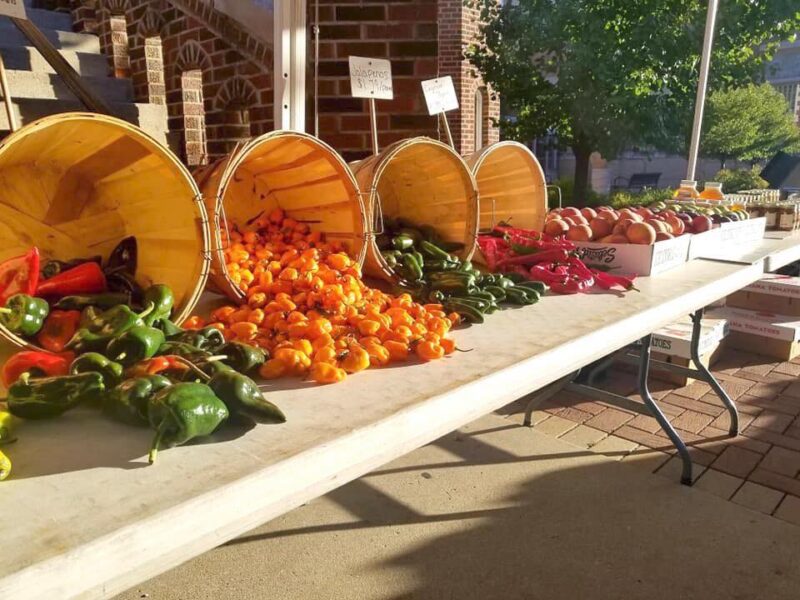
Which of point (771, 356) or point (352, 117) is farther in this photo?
point (771, 356)

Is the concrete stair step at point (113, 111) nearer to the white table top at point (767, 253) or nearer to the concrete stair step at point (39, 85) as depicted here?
the concrete stair step at point (39, 85)

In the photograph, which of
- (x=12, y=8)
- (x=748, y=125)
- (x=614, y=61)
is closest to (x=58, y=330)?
(x=12, y=8)

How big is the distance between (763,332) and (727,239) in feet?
5.97

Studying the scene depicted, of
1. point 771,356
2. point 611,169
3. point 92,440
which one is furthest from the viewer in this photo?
point 611,169

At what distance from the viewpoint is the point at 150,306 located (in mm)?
1464

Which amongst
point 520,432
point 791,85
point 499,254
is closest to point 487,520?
point 520,432

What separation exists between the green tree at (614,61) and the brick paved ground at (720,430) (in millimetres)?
6615

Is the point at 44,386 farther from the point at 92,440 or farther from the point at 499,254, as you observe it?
the point at 499,254

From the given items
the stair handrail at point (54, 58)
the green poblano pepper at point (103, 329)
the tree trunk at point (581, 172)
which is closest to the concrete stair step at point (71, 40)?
the stair handrail at point (54, 58)

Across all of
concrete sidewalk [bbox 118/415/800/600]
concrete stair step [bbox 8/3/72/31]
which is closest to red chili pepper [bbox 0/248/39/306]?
concrete sidewalk [bbox 118/415/800/600]

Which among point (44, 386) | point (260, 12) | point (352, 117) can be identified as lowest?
point (44, 386)

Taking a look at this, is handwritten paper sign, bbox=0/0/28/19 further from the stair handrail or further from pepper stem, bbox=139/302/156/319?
pepper stem, bbox=139/302/156/319

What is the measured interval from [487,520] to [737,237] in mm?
1807

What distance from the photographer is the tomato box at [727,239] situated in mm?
2682
